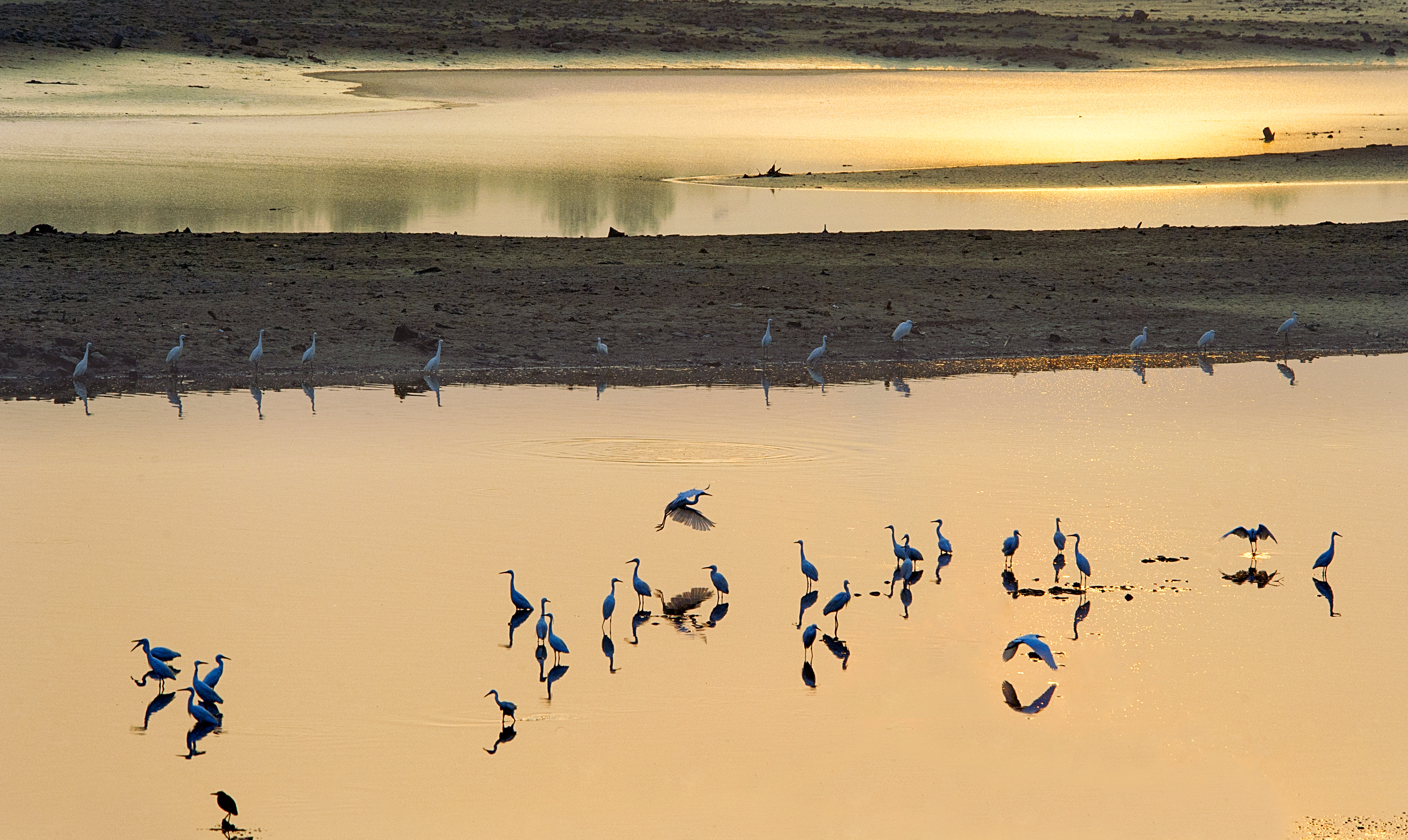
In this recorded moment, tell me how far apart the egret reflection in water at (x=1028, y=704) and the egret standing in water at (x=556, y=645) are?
2.12 m

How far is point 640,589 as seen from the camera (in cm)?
883

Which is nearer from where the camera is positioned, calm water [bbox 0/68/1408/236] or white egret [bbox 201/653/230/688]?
white egret [bbox 201/653/230/688]

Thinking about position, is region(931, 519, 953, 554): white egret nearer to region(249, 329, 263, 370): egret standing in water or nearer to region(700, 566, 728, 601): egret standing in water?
region(700, 566, 728, 601): egret standing in water

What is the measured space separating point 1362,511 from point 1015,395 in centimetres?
412

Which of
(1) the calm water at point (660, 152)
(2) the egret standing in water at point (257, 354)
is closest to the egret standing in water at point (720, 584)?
(2) the egret standing in water at point (257, 354)

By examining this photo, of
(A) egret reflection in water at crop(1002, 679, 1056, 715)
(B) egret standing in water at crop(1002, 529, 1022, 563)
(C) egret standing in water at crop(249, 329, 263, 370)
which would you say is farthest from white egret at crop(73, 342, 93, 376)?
(A) egret reflection in water at crop(1002, 679, 1056, 715)

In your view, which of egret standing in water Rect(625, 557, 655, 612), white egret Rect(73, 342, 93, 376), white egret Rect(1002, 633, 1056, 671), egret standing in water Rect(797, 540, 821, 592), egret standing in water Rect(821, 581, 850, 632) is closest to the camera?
white egret Rect(1002, 633, 1056, 671)

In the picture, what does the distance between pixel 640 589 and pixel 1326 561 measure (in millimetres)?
3932

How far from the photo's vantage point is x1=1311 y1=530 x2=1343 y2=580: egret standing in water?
9227 millimetres

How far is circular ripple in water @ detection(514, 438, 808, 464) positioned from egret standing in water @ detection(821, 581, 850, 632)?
308 cm

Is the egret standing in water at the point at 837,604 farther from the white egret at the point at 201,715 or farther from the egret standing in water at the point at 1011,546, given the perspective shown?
the white egret at the point at 201,715

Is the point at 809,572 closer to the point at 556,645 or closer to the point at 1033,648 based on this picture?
the point at 1033,648

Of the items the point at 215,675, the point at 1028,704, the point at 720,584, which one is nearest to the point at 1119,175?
the point at 720,584

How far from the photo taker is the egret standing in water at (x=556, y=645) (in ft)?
25.9
